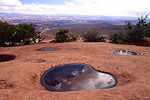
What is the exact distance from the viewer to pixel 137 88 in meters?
6.36

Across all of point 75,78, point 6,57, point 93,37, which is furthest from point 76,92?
point 93,37

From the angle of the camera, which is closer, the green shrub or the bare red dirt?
the bare red dirt

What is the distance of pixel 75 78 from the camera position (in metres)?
8.14

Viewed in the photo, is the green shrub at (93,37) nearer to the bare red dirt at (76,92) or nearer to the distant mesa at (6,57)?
the bare red dirt at (76,92)

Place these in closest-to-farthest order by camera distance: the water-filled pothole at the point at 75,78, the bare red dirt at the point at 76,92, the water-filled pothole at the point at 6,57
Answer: the bare red dirt at the point at 76,92 < the water-filled pothole at the point at 75,78 < the water-filled pothole at the point at 6,57

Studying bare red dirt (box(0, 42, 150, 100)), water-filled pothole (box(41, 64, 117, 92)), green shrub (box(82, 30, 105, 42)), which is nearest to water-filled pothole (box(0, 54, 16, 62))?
bare red dirt (box(0, 42, 150, 100))

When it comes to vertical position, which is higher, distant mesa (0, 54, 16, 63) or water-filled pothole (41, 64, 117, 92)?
distant mesa (0, 54, 16, 63)

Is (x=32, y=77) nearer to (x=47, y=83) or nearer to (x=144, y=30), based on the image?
(x=47, y=83)

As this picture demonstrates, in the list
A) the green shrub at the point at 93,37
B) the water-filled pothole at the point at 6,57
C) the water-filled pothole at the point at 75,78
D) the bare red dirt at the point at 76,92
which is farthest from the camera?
the green shrub at the point at 93,37

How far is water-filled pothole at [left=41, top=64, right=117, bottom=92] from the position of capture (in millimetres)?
7156

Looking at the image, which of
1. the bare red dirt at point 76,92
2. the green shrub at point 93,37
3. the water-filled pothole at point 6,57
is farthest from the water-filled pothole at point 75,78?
the green shrub at point 93,37

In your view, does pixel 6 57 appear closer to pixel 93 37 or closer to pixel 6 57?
pixel 6 57

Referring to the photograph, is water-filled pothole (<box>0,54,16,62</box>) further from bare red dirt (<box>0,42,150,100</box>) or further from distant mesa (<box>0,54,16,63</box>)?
bare red dirt (<box>0,42,150,100</box>)

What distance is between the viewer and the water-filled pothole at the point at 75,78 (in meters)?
7.16
